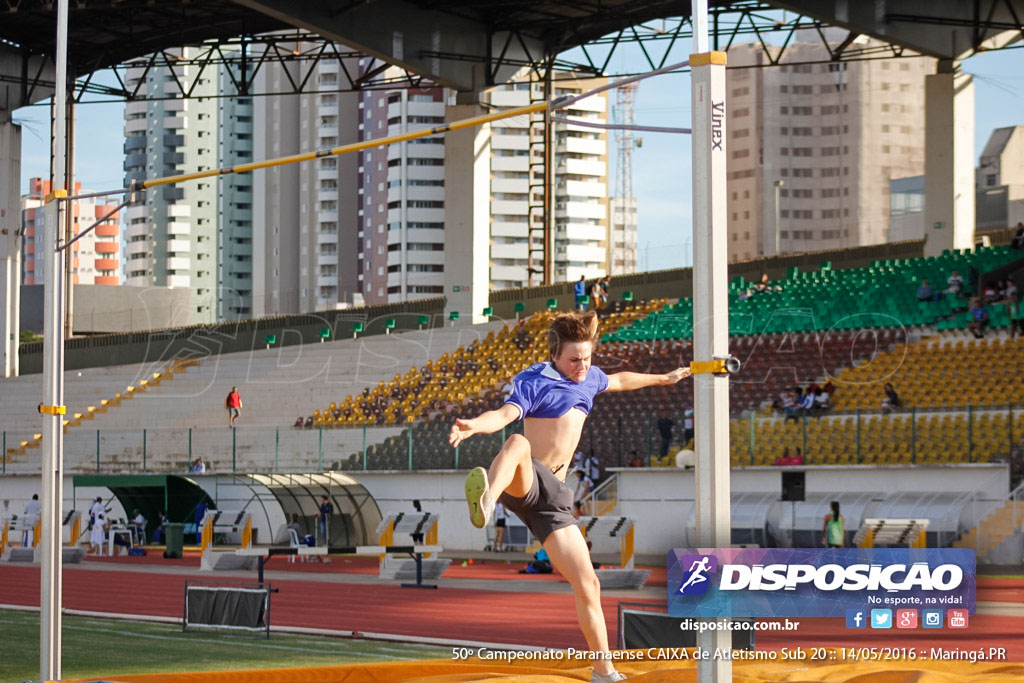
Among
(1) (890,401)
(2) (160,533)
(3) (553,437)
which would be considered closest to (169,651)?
(3) (553,437)

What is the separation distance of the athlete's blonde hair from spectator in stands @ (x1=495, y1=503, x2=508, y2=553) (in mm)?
20692

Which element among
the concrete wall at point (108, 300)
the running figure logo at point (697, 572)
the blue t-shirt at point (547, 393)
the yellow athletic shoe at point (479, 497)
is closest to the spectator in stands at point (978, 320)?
the blue t-shirt at point (547, 393)

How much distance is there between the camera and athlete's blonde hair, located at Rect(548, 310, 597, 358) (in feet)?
25.2

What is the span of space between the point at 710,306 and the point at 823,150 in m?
114

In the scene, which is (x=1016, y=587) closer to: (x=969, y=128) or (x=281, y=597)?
(x=281, y=597)

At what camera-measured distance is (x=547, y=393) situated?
7.66 m

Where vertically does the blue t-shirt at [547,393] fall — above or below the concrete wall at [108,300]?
below

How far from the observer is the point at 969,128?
3412cm

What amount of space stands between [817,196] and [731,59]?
17150 millimetres

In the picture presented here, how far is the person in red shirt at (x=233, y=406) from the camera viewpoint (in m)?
35.2

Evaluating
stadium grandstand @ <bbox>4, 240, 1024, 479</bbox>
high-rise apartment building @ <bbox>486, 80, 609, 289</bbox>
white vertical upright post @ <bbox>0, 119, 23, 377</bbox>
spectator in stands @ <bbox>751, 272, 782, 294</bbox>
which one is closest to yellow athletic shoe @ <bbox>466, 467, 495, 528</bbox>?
stadium grandstand @ <bbox>4, 240, 1024, 479</bbox>

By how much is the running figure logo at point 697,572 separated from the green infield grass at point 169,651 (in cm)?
539


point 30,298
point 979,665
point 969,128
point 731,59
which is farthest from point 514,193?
point 979,665

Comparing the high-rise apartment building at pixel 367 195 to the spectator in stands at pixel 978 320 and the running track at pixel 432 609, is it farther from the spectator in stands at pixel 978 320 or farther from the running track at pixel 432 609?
the running track at pixel 432 609
